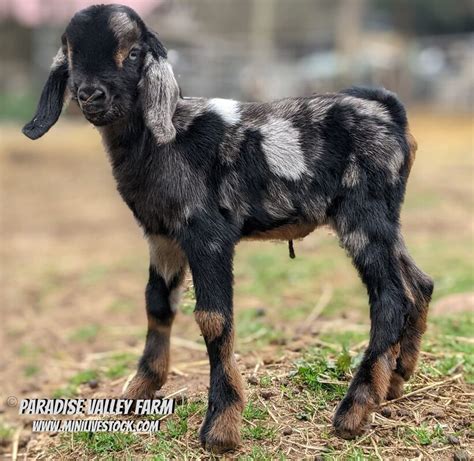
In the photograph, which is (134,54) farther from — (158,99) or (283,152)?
(283,152)

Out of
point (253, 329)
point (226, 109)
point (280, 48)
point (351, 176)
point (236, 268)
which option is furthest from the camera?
point (280, 48)

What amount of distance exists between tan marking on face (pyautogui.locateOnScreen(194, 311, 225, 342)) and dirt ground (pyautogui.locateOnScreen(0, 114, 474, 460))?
0.56m

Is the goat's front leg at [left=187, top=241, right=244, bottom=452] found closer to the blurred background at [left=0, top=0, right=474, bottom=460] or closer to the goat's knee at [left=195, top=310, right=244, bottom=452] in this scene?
the goat's knee at [left=195, top=310, right=244, bottom=452]

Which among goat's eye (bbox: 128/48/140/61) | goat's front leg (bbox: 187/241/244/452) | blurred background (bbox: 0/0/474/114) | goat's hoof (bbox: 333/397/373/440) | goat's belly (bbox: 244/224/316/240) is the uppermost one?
goat's eye (bbox: 128/48/140/61)

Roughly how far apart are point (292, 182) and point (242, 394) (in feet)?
3.74

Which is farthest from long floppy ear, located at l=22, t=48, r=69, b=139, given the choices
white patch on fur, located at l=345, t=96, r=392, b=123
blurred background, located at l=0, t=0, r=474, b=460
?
white patch on fur, located at l=345, t=96, r=392, b=123

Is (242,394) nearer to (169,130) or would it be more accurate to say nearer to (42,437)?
(169,130)

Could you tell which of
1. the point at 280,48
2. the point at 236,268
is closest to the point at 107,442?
the point at 236,268

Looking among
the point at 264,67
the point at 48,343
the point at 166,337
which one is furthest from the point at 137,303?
the point at 264,67

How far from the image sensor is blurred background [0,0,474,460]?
4.33m

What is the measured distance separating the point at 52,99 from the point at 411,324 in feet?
7.80

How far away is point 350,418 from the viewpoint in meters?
3.80

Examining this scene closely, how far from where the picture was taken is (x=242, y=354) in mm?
5434

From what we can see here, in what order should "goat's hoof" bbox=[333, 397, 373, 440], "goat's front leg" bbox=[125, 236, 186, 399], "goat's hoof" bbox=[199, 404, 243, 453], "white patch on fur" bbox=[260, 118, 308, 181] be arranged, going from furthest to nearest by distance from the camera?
1. "goat's front leg" bbox=[125, 236, 186, 399]
2. "white patch on fur" bbox=[260, 118, 308, 181]
3. "goat's hoof" bbox=[333, 397, 373, 440]
4. "goat's hoof" bbox=[199, 404, 243, 453]
